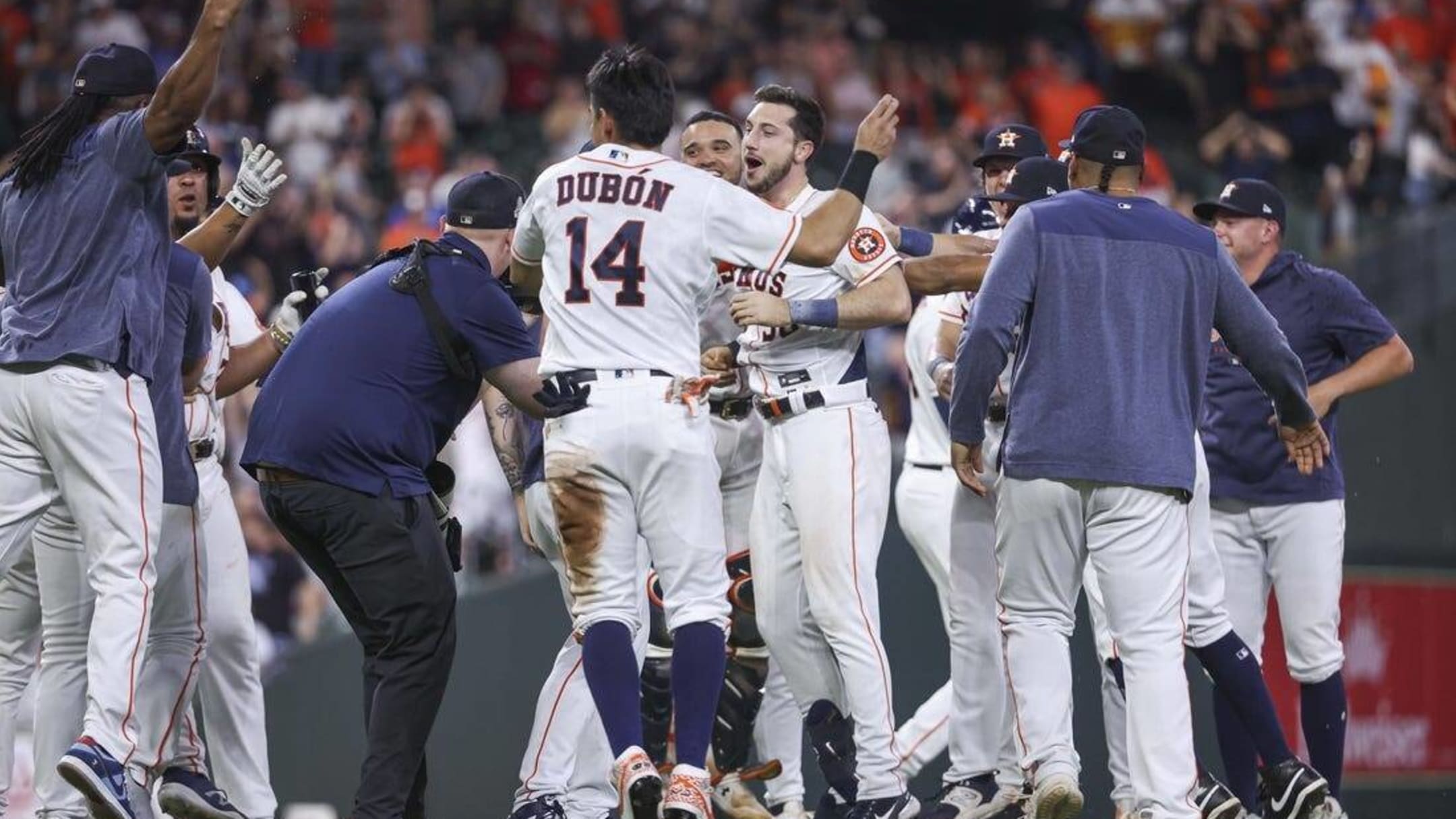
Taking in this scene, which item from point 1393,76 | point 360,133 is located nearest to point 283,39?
point 360,133

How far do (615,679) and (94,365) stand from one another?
74.6 inches

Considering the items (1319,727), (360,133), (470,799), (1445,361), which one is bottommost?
(470,799)

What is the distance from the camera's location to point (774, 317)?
639 centimetres

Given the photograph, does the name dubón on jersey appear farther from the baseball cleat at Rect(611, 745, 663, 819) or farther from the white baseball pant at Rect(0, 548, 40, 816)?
the white baseball pant at Rect(0, 548, 40, 816)

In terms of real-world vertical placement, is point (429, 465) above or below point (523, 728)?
above

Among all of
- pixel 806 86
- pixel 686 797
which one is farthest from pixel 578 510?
pixel 806 86

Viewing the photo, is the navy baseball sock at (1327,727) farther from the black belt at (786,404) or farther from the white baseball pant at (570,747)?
the white baseball pant at (570,747)

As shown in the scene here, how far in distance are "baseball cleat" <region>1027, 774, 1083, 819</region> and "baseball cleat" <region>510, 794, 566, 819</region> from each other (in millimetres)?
1603

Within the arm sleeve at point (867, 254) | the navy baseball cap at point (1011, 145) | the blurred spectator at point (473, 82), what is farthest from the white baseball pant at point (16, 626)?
the blurred spectator at point (473, 82)

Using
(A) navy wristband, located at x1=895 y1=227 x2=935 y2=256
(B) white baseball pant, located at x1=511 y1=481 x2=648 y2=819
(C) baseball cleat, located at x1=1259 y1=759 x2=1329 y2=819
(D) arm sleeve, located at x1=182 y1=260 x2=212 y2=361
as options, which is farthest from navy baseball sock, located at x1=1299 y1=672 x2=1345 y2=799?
(D) arm sleeve, located at x1=182 y1=260 x2=212 y2=361

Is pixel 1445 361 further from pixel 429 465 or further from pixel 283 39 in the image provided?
pixel 283 39

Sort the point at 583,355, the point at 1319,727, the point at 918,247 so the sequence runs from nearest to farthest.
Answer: the point at 583,355 < the point at 918,247 < the point at 1319,727

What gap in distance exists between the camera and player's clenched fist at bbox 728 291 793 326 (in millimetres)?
6363

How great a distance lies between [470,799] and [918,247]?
5014 millimetres
